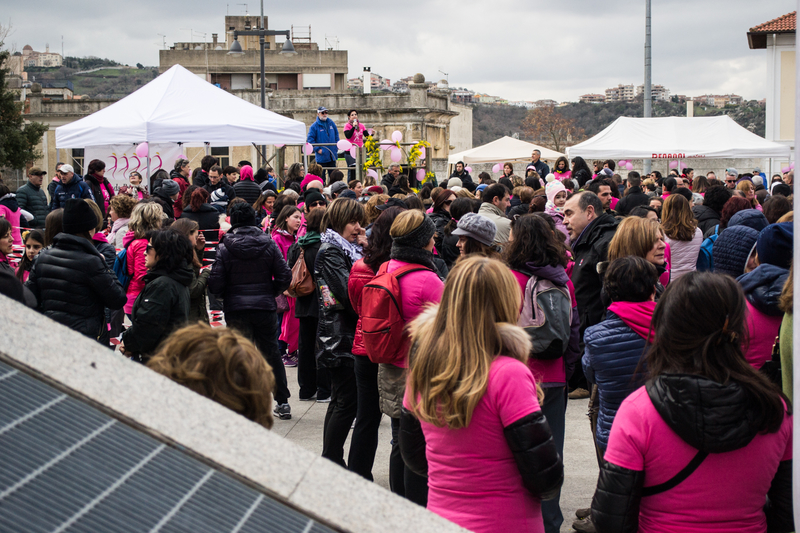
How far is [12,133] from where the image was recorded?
1521 inches

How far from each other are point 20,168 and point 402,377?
137ft

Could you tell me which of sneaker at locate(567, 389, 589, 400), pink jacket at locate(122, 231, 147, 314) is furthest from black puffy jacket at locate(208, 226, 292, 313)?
sneaker at locate(567, 389, 589, 400)

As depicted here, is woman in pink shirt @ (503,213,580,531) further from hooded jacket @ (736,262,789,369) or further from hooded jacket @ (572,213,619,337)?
hooded jacket @ (572,213,619,337)

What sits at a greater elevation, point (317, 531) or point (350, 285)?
point (350, 285)

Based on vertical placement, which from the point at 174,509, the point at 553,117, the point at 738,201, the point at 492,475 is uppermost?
the point at 553,117

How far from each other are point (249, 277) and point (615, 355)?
3.60 m

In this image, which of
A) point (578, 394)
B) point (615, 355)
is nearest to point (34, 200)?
point (578, 394)

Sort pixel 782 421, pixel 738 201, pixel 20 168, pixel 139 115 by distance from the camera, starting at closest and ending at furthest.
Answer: pixel 782 421 < pixel 738 201 < pixel 139 115 < pixel 20 168

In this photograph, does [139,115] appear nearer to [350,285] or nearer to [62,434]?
[350,285]

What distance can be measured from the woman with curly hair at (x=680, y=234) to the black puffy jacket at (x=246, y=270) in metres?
3.55

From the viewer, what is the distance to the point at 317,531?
1825 mm

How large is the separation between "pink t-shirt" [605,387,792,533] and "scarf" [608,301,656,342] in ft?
3.41

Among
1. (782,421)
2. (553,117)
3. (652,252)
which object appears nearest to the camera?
(782,421)

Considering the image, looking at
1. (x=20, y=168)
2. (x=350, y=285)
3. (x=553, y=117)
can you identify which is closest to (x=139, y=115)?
(x=350, y=285)
